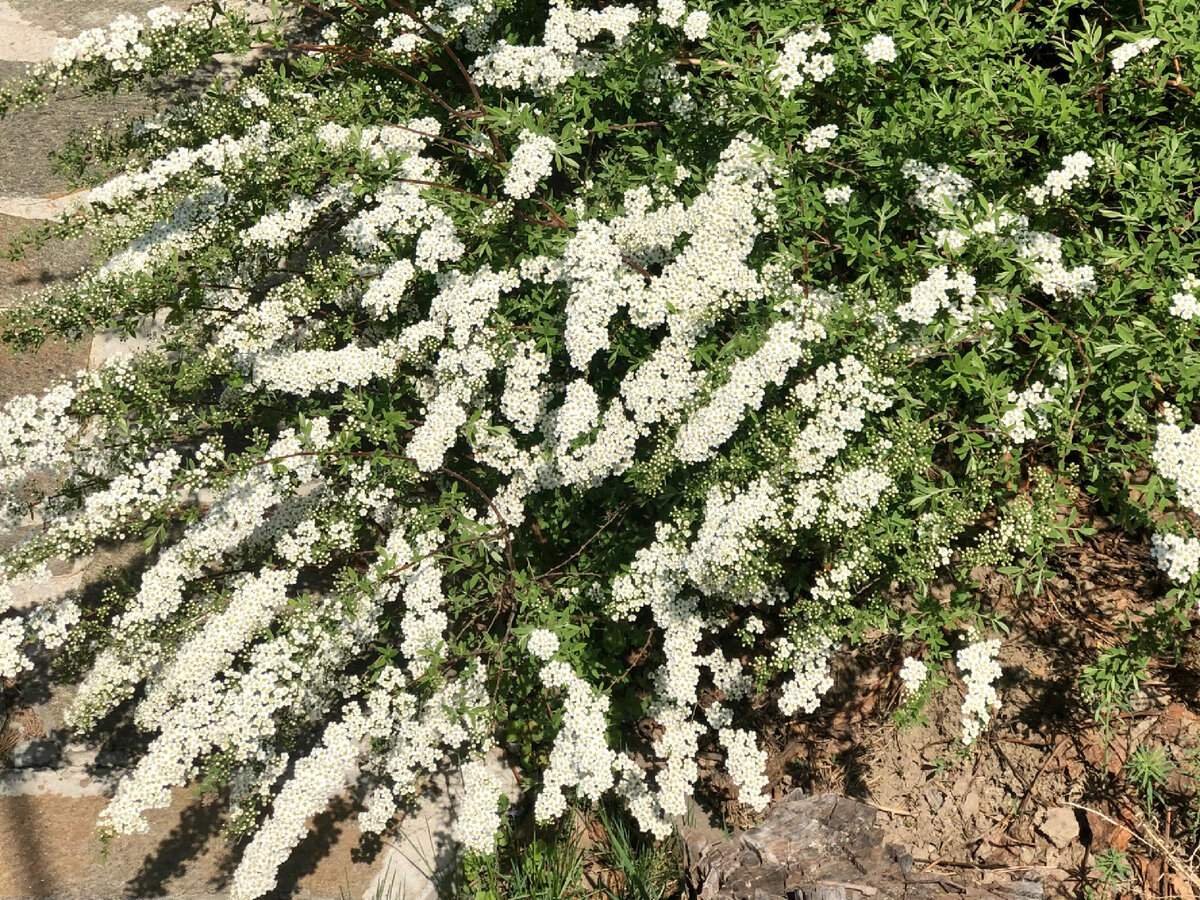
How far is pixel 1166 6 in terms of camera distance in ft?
15.9

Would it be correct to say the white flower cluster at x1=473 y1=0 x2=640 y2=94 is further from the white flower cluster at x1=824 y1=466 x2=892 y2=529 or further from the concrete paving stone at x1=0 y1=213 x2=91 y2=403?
the concrete paving stone at x1=0 y1=213 x2=91 y2=403

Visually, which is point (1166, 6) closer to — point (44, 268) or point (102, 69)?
point (102, 69)

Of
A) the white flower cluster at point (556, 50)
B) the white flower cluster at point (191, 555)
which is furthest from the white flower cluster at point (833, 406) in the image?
the white flower cluster at point (191, 555)

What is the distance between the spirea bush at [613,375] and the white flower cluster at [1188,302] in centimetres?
2

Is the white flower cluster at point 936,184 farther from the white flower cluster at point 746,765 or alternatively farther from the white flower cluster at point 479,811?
the white flower cluster at point 479,811

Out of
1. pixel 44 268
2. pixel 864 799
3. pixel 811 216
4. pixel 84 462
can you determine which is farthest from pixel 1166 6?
pixel 44 268

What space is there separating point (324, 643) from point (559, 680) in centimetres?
121

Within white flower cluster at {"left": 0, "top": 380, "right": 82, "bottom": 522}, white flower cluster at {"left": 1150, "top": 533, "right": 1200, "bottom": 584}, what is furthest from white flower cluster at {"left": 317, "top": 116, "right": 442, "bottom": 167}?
white flower cluster at {"left": 1150, "top": 533, "right": 1200, "bottom": 584}

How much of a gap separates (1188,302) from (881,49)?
184cm

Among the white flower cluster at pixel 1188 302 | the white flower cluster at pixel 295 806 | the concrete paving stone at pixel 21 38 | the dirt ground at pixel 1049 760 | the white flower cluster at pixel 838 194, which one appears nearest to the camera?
the white flower cluster at pixel 1188 302

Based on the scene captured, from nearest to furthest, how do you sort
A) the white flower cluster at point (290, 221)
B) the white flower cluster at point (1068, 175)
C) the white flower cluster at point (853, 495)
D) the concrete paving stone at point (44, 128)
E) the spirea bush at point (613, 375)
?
1. the white flower cluster at point (853, 495)
2. the white flower cluster at point (1068, 175)
3. the spirea bush at point (613, 375)
4. the white flower cluster at point (290, 221)
5. the concrete paving stone at point (44, 128)

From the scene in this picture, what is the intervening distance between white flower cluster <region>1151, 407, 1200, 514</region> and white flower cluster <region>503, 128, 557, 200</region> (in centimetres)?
310

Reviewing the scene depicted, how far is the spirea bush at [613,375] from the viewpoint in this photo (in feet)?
14.6

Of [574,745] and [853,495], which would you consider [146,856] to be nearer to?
[574,745]
